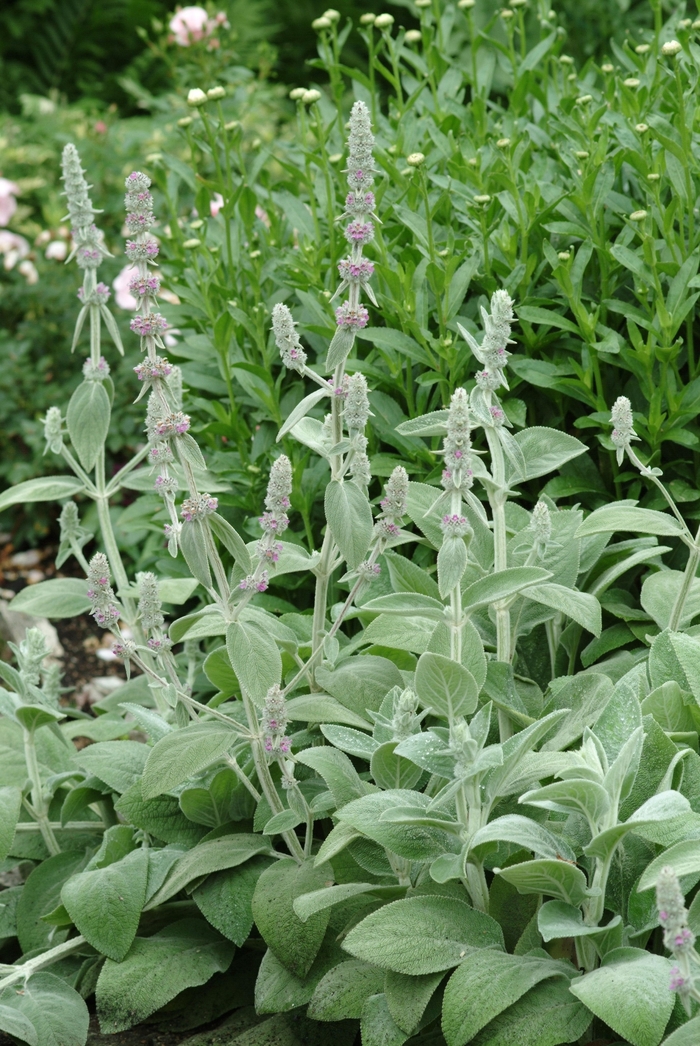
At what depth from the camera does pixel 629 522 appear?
83.8 inches

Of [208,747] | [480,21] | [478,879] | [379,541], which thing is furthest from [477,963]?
[480,21]

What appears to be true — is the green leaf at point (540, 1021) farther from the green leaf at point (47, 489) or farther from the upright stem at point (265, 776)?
the green leaf at point (47, 489)

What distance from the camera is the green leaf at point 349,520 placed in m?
1.91

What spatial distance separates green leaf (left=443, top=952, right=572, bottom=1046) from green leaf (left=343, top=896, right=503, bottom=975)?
5cm

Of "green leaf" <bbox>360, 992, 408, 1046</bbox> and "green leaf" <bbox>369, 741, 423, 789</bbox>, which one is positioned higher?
"green leaf" <bbox>369, 741, 423, 789</bbox>

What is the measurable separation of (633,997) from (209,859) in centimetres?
83

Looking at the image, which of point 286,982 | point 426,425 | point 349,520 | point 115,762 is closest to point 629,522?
point 426,425

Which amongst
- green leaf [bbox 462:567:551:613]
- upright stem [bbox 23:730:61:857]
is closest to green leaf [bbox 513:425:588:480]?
green leaf [bbox 462:567:551:613]

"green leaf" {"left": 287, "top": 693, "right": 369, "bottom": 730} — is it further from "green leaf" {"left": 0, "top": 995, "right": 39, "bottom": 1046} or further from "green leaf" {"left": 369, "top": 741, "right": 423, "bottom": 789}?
"green leaf" {"left": 0, "top": 995, "right": 39, "bottom": 1046}

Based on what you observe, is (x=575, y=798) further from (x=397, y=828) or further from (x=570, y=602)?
(x=570, y=602)

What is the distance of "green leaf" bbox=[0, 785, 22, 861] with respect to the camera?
2.14 meters

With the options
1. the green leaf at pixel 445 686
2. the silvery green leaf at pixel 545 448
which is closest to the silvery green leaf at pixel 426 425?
the silvery green leaf at pixel 545 448

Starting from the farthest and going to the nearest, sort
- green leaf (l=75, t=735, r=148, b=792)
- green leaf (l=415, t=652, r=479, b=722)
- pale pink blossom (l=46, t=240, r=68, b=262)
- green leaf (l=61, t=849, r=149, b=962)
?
pale pink blossom (l=46, t=240, r=68, b=262), green leaf (l=75, t=735, r=148, b=792), green leaf (l=61, t=849, r=149, b=962), green leaf (l=415, t=652, r=479, b=722)

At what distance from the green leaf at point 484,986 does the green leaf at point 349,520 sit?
0.64m
